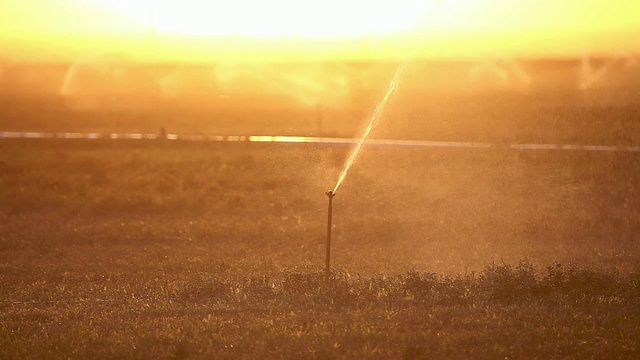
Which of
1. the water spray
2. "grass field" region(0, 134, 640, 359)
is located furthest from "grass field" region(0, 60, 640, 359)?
the water spray

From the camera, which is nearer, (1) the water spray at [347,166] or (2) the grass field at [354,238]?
(2) the grass field at [354,238]

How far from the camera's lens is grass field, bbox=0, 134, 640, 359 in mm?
5961

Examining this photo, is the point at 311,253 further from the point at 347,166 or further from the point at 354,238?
the point at 347,166

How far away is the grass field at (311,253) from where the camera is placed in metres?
5.96

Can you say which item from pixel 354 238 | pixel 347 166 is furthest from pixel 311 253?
pixel 347 166

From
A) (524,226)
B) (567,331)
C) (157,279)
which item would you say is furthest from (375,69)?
(567,331)

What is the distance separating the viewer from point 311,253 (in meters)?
9.77

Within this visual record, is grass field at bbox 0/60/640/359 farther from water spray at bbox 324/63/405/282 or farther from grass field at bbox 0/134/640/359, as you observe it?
water spray at bbox 324/63/405/282

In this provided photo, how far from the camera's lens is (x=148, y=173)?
1466 centimetres

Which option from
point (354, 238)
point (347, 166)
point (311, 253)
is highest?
point (347, 166)

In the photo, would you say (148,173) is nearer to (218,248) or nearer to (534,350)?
(218,248)

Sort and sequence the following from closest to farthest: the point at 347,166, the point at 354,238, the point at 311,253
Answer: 1. the point at 311,253
2. the point at 347,166
3. the point at 354,238

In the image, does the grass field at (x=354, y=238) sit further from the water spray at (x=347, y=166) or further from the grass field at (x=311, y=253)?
the water spray at (x=347, y=166)

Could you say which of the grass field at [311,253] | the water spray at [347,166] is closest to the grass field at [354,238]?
the grass field at [311,253]
